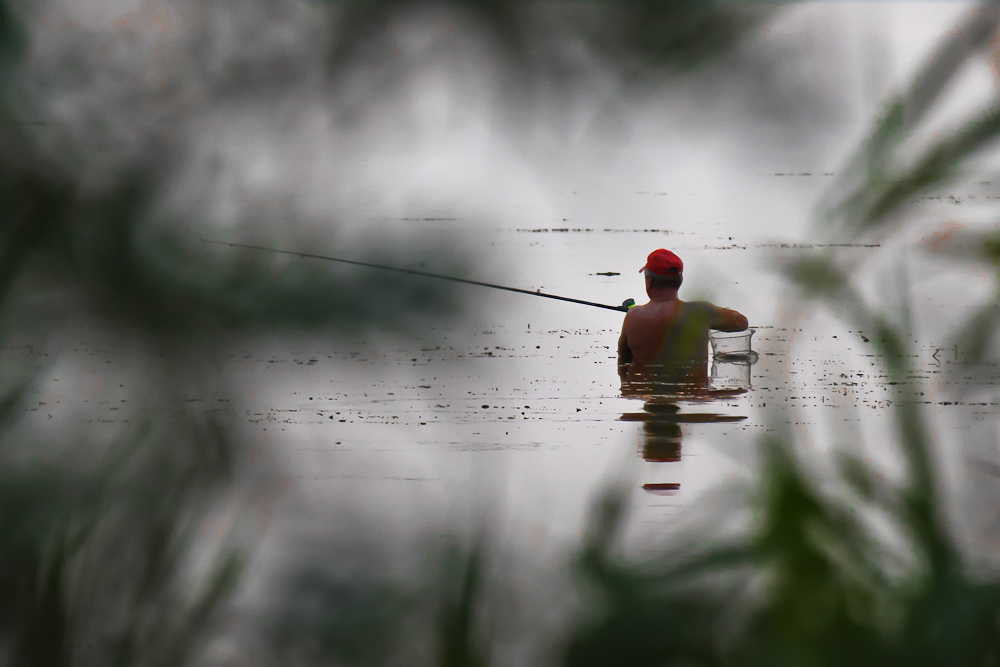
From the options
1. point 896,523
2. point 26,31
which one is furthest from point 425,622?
point 26,31

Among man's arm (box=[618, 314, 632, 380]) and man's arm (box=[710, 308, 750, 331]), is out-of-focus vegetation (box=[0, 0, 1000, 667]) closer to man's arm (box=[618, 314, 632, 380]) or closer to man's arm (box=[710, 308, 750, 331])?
man's arm (box=[710, 308, 750, 331])

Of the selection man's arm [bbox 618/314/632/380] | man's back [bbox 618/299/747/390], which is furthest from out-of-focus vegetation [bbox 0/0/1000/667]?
man's arm [bbox 618/314/632/380]

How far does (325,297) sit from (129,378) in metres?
0.10

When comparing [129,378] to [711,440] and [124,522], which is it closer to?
[124,522]

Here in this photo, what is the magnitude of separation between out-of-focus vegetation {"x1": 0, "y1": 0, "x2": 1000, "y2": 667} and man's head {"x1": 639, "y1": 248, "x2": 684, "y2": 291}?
0.09 meters

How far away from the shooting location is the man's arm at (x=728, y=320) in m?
0.33

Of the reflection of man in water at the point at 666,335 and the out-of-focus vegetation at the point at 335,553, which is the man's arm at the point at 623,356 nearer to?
the reflection of man in water at the point at 666,335

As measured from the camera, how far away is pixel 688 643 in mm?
215

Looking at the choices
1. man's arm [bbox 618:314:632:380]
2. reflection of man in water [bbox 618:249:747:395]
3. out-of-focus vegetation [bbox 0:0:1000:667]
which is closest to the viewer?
out-of-focus vegetation [bbox 0:0:1000:667]

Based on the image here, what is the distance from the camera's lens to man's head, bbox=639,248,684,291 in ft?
1.13

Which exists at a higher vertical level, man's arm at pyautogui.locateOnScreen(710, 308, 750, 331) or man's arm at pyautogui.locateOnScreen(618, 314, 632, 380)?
man's arm at pyautogui.locateOnScreen(710, 308, 750, 331)

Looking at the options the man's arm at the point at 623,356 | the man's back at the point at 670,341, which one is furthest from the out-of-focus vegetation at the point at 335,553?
the man's arm at the point at 623,356

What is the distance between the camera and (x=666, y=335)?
0.33 metres

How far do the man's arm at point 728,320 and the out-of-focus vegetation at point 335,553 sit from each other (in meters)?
0.07
